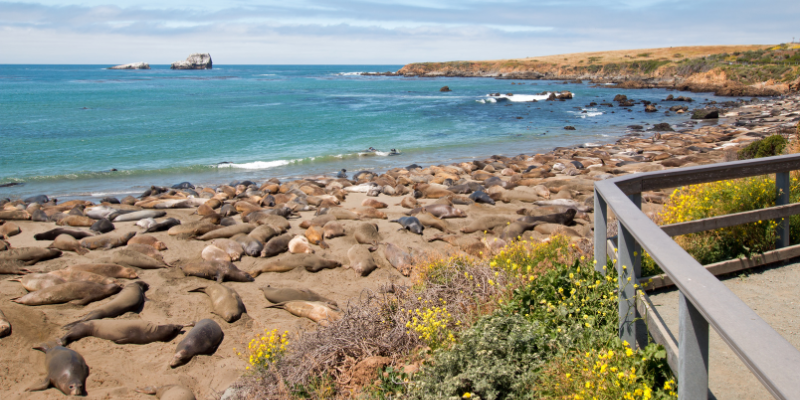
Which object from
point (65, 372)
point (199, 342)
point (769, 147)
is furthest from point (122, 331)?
point (769, 147)

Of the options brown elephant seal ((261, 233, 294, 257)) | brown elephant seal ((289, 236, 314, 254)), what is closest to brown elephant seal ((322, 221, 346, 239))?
brown elephant seal ((289, 236, 314, 254))

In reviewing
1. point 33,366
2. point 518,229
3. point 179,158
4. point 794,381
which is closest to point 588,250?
point 518,229

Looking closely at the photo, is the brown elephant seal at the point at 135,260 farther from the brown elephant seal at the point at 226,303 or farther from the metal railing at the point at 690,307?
the metal railing at the point at 690,307

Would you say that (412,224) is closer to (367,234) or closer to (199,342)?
(367,234)

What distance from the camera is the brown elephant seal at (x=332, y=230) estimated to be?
404 inches

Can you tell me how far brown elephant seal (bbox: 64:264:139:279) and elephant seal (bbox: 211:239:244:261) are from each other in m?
1.63

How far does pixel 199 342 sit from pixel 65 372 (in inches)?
55.0

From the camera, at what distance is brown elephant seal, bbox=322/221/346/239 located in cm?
1027

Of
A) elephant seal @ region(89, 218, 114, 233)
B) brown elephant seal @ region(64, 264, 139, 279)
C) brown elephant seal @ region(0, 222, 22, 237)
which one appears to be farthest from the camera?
elephant seal @ region(89, 218, 114, 233)

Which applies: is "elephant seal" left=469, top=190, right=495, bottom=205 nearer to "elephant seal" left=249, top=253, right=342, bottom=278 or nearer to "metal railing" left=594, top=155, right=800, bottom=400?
"elephant seal" left=249, top=253, right=342, bottom=278

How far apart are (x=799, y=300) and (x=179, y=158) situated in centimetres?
2454

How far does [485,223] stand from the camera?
10438 millimetres

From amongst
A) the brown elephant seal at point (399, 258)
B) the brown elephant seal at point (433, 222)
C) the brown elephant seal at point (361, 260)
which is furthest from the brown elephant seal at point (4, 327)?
the brown elephant seal at point (433, 222)

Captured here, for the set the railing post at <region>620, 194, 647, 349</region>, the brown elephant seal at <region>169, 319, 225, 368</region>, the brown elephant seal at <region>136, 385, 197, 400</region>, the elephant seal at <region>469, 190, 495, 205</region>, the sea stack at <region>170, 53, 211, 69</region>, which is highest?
the sea stack at <region>170, 53, 211, 69</region>
